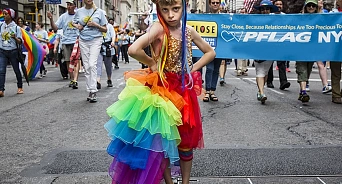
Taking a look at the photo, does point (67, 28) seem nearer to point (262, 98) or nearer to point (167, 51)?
point (262, 98)

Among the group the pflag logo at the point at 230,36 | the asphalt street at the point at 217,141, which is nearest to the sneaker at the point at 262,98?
the asphalt street at the point at 217,141

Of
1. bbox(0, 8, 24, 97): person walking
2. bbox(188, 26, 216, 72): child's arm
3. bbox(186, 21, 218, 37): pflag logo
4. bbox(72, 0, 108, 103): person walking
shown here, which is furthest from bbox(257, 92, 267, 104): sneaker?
bbox(0, 8, 24, 97): person walking

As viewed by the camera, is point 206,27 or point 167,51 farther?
point 206,27

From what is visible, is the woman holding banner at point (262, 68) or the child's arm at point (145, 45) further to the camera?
the woman holding banner at point (262, 68)

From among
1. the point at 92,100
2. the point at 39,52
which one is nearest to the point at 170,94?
the point at 92,100

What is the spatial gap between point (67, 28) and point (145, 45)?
29.2 feet

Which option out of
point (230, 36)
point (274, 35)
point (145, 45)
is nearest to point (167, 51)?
point (145, 45)

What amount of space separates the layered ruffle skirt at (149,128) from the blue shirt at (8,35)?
24.1 feet

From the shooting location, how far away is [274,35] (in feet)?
29.0

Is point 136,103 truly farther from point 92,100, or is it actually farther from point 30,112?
point 92,100

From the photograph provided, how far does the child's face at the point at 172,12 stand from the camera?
3109mm

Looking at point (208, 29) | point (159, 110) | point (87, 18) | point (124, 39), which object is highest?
point (87, 18)

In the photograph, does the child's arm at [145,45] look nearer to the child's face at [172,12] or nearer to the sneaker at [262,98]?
the child's face at [172,12]

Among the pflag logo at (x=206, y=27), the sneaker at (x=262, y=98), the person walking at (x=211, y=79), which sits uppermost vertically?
the pflag logo at (x=206, y=27)
